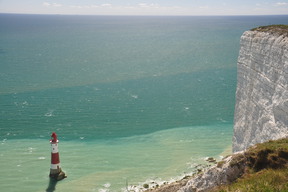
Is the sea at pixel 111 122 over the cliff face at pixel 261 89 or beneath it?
beneath

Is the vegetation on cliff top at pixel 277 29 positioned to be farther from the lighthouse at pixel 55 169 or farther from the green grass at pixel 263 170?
the lighthouse at pixel 55 169

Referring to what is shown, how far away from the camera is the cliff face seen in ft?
59.8

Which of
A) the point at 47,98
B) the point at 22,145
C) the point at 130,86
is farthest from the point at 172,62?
the point at 22,145

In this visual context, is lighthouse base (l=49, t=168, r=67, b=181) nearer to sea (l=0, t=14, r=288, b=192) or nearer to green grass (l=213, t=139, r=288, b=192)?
sea (l=0, t=14, r=288, b=192)

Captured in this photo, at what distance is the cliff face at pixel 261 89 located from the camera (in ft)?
59.8

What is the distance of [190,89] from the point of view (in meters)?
53.1

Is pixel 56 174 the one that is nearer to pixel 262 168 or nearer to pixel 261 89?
pixel 261 89

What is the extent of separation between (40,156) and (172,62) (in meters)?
55.3

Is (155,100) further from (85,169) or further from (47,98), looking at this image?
(85,169)

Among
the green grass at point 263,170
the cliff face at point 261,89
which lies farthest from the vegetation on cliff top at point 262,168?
the cliff face at point 261,89

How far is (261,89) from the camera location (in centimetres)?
2080

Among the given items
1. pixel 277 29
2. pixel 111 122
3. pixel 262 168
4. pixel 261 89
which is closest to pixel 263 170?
pixel 262 168

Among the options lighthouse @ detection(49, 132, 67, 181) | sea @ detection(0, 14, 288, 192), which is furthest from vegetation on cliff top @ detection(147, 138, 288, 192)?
lighthouse @ detection(49, 132, 67, 181)

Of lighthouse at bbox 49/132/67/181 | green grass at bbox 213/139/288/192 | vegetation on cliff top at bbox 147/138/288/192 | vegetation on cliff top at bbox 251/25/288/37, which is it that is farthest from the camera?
lighthouse at bbox 49/132/67/181
